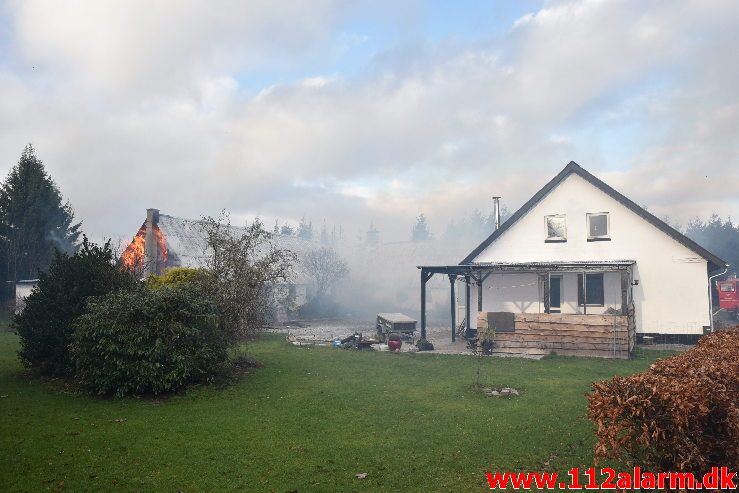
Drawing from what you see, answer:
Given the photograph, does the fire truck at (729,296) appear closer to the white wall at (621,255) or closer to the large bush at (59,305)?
the white wall at (621,255)

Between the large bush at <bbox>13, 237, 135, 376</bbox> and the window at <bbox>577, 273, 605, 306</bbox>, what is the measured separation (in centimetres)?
1869

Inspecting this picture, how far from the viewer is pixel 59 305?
1312cm

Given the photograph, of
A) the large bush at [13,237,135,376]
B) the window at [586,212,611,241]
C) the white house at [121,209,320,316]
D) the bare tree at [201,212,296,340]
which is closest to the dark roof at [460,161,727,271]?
the window at [586,212,611,241]

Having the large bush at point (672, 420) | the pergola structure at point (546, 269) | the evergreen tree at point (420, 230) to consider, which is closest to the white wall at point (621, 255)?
the pergola structure at point (546, 269)

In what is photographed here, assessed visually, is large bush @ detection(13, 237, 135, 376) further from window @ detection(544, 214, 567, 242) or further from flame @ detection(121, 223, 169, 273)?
flame @ detection(121, 223, 169, 273)

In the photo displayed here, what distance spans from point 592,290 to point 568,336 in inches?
215

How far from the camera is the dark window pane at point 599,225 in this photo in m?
21.9

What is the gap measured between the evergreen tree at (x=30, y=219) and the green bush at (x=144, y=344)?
29107 millimetres

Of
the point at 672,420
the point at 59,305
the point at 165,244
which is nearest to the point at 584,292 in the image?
the point at 672,420

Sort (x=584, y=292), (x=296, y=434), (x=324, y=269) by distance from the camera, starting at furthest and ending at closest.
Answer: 1. (x=324, y=269)
2. (x=584, y=292)
3. (x=296, y=434)

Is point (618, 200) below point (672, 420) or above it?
above

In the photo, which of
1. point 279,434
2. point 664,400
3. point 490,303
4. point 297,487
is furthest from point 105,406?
point 490,303

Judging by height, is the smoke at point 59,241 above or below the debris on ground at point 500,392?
above

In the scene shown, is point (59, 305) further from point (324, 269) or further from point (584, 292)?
point (324, 269)
